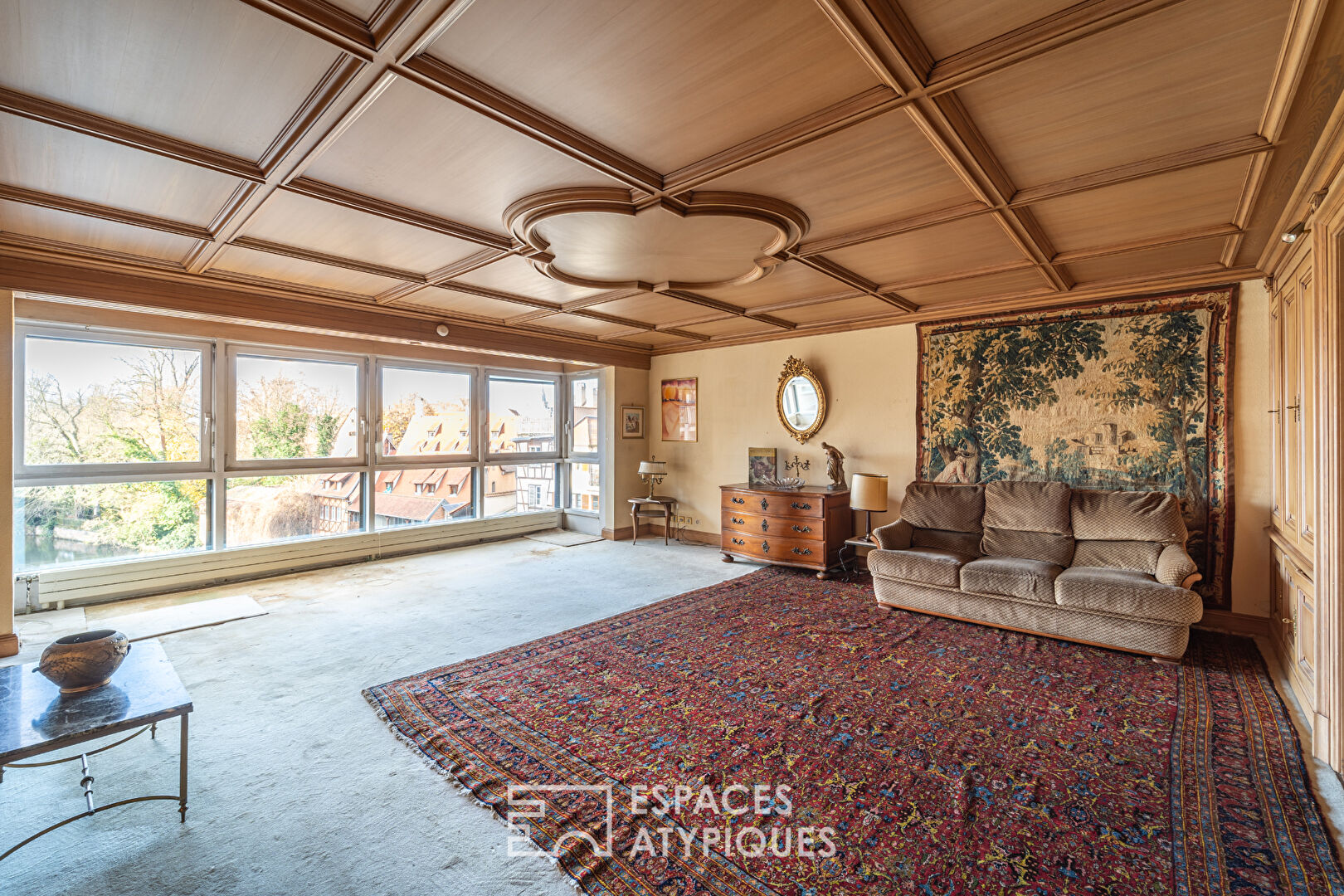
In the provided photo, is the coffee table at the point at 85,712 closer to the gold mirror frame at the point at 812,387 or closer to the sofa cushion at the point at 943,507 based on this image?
the sofa cushion at the point at 943,507

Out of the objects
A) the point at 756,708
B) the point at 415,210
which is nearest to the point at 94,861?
the point at 756,708

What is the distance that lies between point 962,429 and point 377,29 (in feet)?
16.1

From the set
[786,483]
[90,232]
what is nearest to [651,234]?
[90,232]

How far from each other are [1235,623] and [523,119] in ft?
17.3

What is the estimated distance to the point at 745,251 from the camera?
3.45m

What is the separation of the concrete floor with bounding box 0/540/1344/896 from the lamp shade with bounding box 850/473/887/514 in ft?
8.01

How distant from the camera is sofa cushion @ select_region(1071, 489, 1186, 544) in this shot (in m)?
3.80

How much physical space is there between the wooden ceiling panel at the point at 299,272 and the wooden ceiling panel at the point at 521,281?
0.67m

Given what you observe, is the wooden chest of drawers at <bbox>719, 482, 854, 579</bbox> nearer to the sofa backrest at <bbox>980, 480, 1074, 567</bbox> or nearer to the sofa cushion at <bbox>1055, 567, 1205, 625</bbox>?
the sofa backrest at <bbox>980, 480, 1074, 567</bbox>

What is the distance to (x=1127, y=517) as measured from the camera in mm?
3934

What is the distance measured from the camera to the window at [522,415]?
7.25 metres

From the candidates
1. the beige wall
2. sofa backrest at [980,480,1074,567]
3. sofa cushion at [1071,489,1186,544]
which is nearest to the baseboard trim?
the beige wall

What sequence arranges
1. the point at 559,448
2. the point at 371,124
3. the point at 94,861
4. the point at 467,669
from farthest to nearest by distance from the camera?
the point at 559,448 → the point at 467,669 → the point at 371,124 → the point at 94,861

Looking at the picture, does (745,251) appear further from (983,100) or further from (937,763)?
(937,763)
